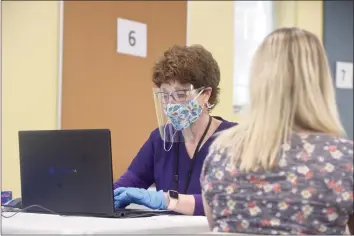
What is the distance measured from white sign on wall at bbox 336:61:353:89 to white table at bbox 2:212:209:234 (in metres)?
2.90

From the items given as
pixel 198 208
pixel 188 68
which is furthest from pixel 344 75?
pixel 198 208

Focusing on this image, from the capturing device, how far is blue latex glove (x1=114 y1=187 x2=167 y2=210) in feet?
5.85

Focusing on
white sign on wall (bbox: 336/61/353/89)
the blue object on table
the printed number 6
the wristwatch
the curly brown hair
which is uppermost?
the printed number 6

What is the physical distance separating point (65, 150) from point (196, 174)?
1.98ft

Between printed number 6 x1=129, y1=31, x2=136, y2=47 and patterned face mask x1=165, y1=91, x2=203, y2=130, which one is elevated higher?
printed number 6 x1=129, y1=31, x2=136, y2=47

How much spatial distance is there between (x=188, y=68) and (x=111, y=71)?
1.16m

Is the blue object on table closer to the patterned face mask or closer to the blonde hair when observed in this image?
the patterned face mask

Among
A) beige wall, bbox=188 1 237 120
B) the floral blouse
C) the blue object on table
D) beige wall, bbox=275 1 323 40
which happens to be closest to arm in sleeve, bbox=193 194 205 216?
the floral blouse

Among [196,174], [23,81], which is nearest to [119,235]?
[196,174]

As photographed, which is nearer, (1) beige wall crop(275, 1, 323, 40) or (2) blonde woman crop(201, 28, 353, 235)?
(2) blonde woman crop(201, 28, 353, 235)

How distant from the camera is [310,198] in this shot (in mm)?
1225

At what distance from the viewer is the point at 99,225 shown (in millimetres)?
1453

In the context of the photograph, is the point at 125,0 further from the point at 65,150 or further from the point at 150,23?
the point at 65,150

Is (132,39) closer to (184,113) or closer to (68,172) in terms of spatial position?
(184,113)
